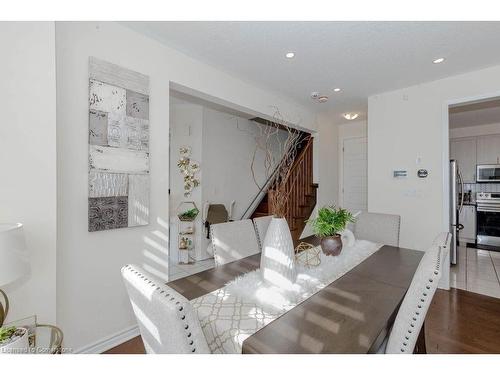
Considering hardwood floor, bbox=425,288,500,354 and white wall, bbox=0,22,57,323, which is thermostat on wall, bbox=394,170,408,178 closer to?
hardwood floor, bbox=425,288,500,354

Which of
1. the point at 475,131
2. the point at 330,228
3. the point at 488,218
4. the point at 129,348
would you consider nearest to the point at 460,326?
the point at 330,228

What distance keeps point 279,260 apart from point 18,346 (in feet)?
4.13

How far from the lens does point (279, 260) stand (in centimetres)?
141

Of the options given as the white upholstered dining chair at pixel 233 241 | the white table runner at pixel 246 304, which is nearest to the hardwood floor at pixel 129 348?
the white upholstered dining chair at pixel 233 241

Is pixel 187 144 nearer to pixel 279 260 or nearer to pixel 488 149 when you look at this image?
pixel 279 260

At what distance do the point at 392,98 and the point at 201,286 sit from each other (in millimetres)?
3674

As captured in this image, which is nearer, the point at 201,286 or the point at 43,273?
the point at 201,286

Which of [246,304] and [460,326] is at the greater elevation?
[246,304]

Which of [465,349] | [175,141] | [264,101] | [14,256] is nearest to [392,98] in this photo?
[264,101]

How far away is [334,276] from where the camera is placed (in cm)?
155

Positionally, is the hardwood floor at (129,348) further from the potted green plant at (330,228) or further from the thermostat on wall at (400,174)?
the thermostat on wall at (400,174)

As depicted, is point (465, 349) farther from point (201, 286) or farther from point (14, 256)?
point (14, 256)

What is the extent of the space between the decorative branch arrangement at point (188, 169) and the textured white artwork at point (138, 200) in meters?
2.05
